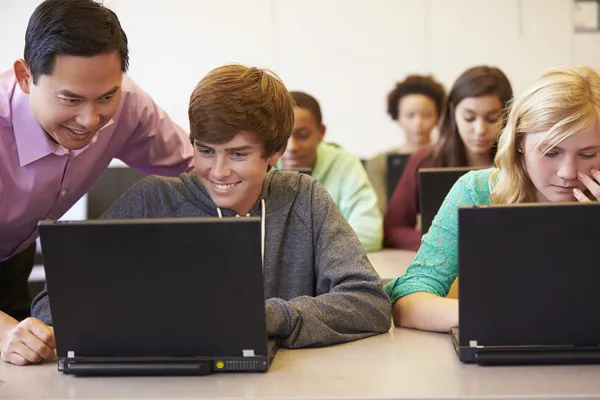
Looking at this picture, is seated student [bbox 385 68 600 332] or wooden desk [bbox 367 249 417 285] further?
wooden desk [bbox 367 249 417 285]

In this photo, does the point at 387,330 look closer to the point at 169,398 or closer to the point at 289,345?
the point at 289,345

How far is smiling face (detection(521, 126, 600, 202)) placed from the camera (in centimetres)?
133

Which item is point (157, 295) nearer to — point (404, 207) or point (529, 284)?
point (529, 284)

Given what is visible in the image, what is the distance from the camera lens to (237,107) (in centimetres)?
138

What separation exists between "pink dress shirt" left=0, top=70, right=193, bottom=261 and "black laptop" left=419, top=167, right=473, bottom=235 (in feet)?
2.11

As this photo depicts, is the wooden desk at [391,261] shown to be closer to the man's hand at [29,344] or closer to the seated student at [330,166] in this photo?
the seated student at [330,166]

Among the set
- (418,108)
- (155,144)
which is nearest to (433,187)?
(155,144)

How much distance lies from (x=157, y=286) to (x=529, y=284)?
1.68 ft

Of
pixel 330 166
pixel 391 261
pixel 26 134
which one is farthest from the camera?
pixel 330 166

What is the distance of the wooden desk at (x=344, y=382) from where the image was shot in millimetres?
1042

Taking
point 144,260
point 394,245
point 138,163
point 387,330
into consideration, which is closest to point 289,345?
point 387,330

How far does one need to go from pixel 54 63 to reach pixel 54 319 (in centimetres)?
51

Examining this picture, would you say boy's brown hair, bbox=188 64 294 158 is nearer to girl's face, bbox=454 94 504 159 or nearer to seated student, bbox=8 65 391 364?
seated student, bbox=8 65 391 364

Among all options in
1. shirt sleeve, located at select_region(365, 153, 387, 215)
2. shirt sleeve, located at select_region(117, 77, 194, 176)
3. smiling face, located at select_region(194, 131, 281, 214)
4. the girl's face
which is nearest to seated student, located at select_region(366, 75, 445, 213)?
shirt sleeve, located at select_region(365, 153, 387, 215)
